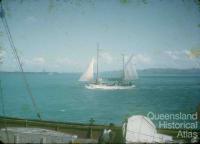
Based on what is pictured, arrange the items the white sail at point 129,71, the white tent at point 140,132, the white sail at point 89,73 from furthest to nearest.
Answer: the white sail at point 89,73 → the white sail at point 129,71 → the white tent at point 140,132

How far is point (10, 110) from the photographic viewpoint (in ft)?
207

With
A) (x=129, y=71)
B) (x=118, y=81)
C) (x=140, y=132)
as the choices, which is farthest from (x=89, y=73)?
(x=140, y=132)

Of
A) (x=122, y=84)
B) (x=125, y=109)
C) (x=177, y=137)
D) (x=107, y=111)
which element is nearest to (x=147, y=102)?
(x=125, y=109)

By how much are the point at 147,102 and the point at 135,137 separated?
58163 millimetres

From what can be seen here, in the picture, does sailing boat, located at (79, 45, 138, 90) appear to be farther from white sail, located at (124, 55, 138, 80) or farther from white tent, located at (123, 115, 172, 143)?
white tent, located at (123, 115, 172, 143)

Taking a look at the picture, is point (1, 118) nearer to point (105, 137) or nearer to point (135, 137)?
point (105, 137)

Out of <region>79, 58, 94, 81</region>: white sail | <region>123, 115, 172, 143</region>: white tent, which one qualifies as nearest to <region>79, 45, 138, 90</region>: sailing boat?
<region>79, 58, 94, 81</region>: white sail

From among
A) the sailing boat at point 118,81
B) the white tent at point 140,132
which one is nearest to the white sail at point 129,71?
the sailing boat at point 118,81

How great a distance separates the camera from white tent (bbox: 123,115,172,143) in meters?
15.5

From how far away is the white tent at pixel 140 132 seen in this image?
50.8ft

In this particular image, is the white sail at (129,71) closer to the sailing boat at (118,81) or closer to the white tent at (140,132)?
the sailing boat at (118,81)

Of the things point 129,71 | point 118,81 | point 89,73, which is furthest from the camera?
point 118,81

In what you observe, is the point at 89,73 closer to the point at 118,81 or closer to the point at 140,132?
the point at 118,81

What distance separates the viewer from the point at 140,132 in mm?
15992
